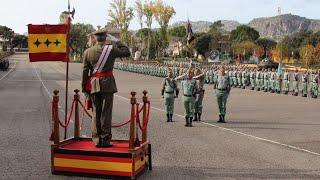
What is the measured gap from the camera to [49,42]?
31.3ft

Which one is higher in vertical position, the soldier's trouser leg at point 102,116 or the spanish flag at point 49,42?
the spanish flag at point 49,42

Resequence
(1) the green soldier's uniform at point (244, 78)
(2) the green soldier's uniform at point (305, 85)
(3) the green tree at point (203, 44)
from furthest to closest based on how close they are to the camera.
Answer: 1. (3) the green tree at point (203, 44)
2. (1) the green soldier's uniform at point (244, 78)
3. (2) the green soldier's uniform at point (305, 85)

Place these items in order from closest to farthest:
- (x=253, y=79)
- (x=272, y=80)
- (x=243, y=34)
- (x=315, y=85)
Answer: (x=315, y=85)
(x=272, y=80)
(x=253, y=79)
(x=243, y=34)

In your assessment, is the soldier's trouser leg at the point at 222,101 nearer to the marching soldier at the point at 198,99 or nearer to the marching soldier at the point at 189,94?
the marching soldier at the point at 198,99

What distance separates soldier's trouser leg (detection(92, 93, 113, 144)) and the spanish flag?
101 centimetres

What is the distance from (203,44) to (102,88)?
12929 cm

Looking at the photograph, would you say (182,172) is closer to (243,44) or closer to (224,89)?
(224,89)

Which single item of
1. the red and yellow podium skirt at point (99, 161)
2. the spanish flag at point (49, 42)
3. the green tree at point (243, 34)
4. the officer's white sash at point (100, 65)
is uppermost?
the green tree at point (243, 34)

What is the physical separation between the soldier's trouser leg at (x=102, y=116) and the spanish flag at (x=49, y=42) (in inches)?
39.9

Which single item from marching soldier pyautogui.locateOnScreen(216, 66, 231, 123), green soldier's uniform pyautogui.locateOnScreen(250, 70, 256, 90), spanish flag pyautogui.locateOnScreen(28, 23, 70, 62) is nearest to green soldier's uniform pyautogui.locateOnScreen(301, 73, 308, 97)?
green soldier's uniform pyautogui.locateOnScreen(250, 70, 256, 90)

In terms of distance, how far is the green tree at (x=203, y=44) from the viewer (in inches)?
5315

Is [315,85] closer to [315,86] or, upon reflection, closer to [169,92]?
[315,86]

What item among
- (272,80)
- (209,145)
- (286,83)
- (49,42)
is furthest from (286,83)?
(49,42)

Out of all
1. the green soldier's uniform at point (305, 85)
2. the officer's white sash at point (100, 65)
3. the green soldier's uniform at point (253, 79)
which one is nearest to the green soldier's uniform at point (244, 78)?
the green soldier's uniform at point (253, 79)
